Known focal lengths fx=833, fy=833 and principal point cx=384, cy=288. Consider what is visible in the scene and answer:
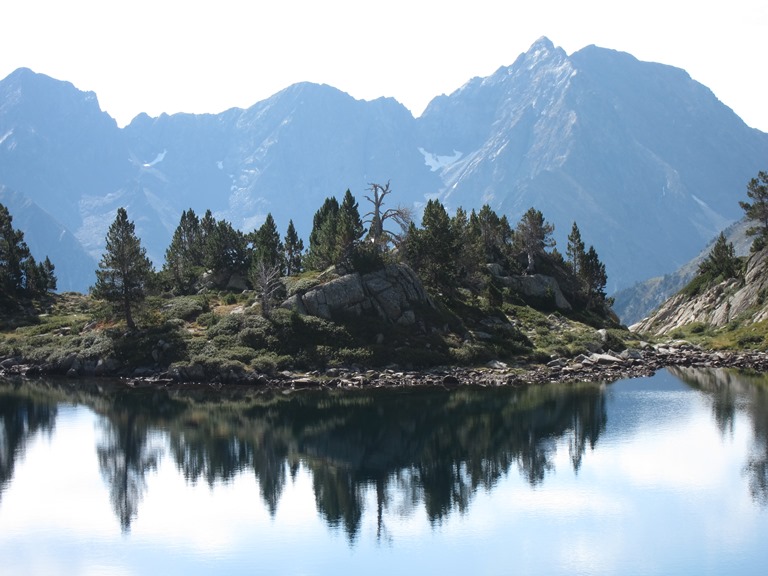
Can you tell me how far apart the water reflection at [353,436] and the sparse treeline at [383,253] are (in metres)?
21.7

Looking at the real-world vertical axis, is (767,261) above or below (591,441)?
above

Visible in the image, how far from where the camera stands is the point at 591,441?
60.2 metres

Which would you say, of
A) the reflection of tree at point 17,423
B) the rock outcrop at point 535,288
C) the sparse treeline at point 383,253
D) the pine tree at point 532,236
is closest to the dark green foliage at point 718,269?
the sparse treeline at point 383,253

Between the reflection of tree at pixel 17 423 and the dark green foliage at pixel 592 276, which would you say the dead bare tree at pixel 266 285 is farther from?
the dark green foliage at pixel 592 276

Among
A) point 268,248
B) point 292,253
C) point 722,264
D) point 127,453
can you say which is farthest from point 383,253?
point 722,264

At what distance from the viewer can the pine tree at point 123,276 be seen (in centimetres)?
9100

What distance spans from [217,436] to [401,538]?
77.3ft

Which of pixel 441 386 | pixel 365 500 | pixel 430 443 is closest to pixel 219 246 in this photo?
pixel 441 386

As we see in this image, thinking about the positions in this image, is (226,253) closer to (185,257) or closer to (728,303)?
(185,257)

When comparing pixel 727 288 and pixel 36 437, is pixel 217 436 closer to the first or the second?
pixel 36 437

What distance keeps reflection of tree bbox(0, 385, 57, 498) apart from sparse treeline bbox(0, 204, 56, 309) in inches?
1642

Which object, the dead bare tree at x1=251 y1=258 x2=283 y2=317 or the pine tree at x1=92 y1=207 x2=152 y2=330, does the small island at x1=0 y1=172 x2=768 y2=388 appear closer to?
the pine tree at x1=92 y1=207 x2=152 y2=330

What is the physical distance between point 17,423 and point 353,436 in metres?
27.4

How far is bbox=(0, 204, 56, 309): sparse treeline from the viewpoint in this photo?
118 m
